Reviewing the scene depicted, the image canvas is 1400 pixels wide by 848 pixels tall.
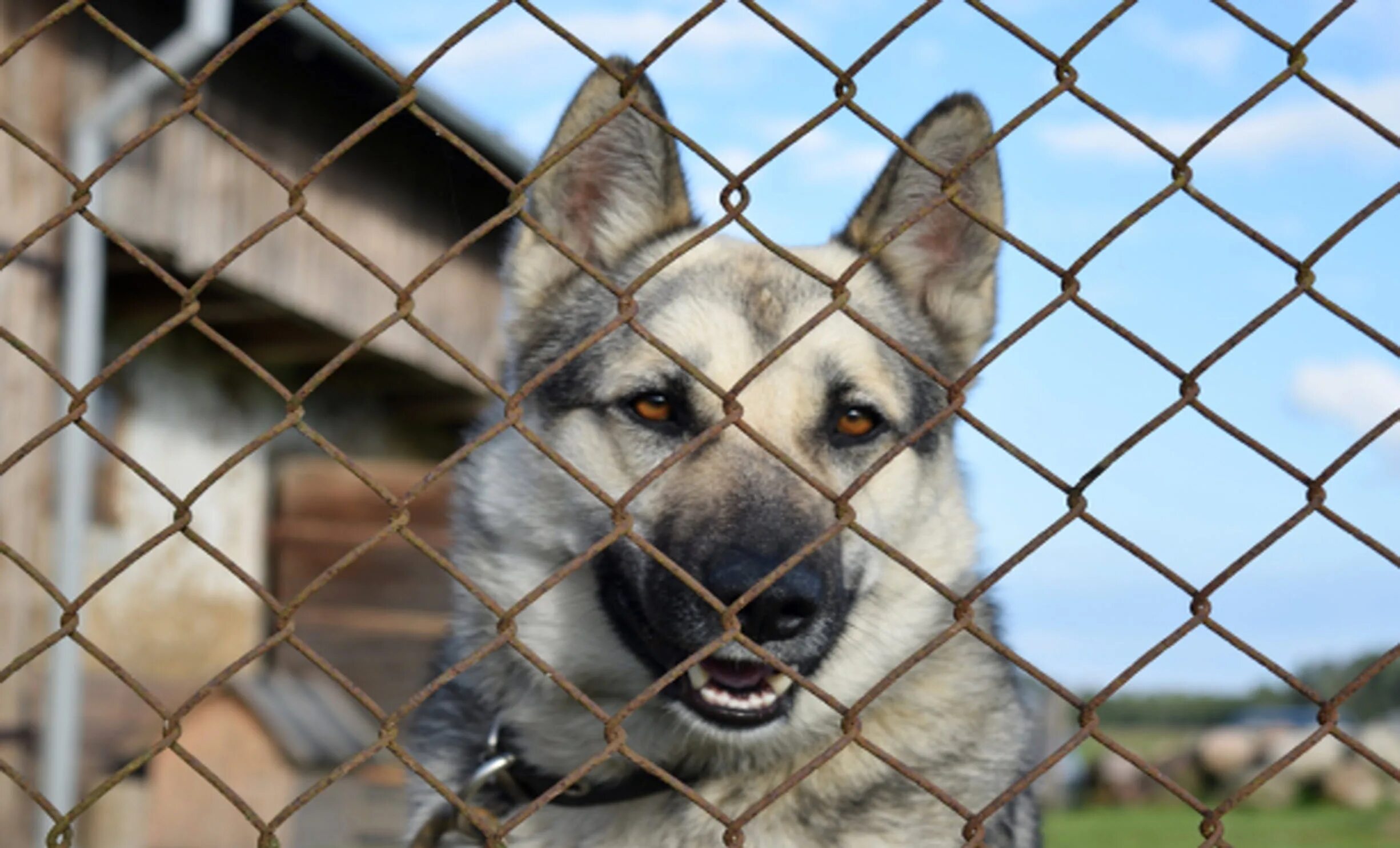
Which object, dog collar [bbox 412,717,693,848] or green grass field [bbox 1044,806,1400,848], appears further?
green grass field [bbox 1044,806,1400,848]

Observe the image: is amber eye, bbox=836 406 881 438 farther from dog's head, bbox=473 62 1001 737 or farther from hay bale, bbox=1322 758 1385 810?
hay bale, bbox=1322 758 1385 810

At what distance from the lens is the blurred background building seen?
6.62 meters

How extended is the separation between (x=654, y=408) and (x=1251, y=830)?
451 inches

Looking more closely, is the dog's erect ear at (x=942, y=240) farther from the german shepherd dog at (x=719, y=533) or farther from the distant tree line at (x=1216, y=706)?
the distant tree line at (x=1216, y=706)

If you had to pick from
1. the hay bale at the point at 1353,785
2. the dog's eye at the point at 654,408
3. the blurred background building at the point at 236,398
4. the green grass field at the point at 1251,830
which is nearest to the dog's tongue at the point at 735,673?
the dog's eye at the point at 654,408

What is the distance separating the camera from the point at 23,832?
6594 millimetres

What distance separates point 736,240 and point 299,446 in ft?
25.9

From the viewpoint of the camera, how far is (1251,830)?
39.5 ft

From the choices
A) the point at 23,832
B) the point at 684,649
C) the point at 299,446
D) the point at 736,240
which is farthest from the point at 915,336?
the point at 299,446

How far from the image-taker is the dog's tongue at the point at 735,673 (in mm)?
2346

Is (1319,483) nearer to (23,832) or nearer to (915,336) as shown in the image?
(915,336)

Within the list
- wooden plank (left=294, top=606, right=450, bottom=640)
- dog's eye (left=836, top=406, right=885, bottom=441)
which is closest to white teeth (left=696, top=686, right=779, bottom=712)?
dog's eye (left=836, top=406, right=885, bottom=441)

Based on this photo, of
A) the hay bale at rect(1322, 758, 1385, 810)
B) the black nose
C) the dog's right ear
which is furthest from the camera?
the hay bale at rect(1322, 758, 1385, 810)

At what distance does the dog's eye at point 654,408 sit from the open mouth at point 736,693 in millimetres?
587
